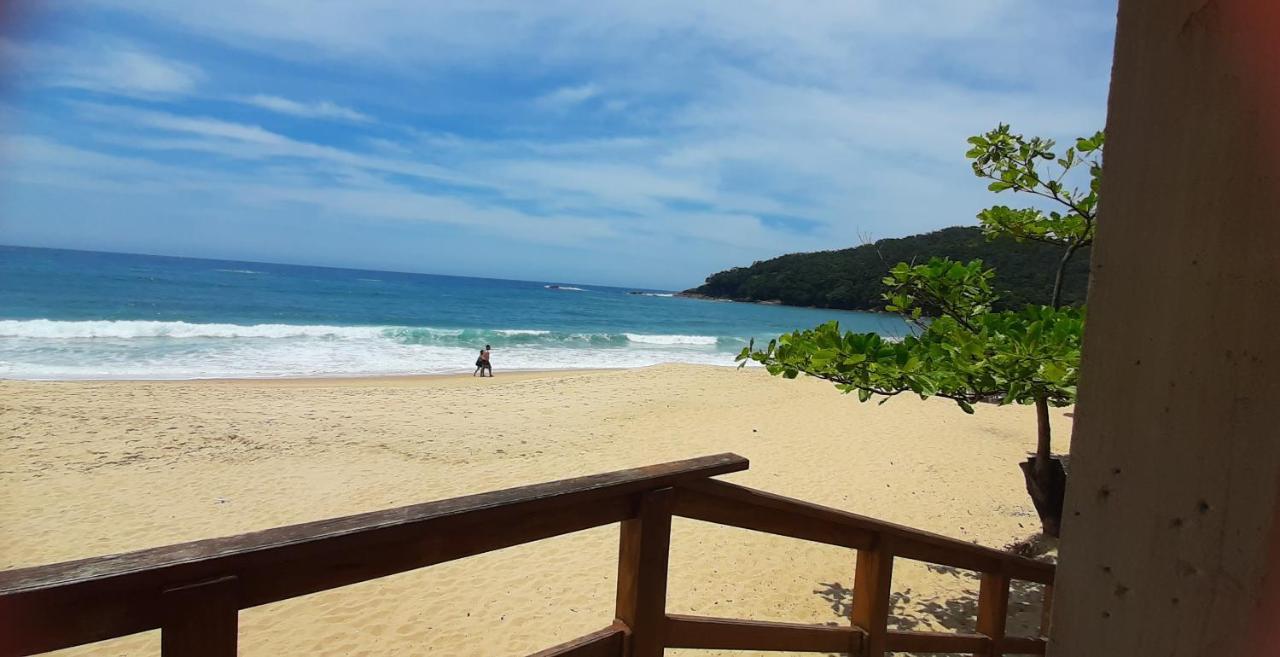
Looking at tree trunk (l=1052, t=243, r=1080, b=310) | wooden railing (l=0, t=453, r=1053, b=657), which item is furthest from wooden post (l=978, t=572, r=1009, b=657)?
A: tree trunk (l=1052, t=243, r=1080, b=310)

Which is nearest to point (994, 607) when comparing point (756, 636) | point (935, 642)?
point (935, 642)

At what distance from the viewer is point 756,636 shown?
2.26 m

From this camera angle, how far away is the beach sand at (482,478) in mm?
5395

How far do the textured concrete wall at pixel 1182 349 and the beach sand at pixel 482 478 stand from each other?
4.02 m

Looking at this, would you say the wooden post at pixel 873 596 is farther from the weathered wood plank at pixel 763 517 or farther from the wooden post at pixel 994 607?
the wooden post at pixel 994 607

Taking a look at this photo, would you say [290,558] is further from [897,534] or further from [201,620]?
[897,534]

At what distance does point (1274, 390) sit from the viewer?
3.24ft

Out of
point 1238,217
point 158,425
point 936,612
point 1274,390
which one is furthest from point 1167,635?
point 158,425

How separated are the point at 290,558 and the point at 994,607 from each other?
10.9 feet

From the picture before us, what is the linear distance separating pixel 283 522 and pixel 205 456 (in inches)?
143

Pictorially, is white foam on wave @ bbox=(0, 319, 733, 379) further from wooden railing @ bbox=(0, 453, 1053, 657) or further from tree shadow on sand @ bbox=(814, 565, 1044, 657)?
wooden railing @ bbox=(0, 453, 1053, 657)

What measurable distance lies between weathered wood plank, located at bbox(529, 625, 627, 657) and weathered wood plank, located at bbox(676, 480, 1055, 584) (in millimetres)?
367

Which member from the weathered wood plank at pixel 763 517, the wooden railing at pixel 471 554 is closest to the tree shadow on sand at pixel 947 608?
the wooden railing at pixel 471 554

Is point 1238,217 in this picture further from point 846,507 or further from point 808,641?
point 846,507
